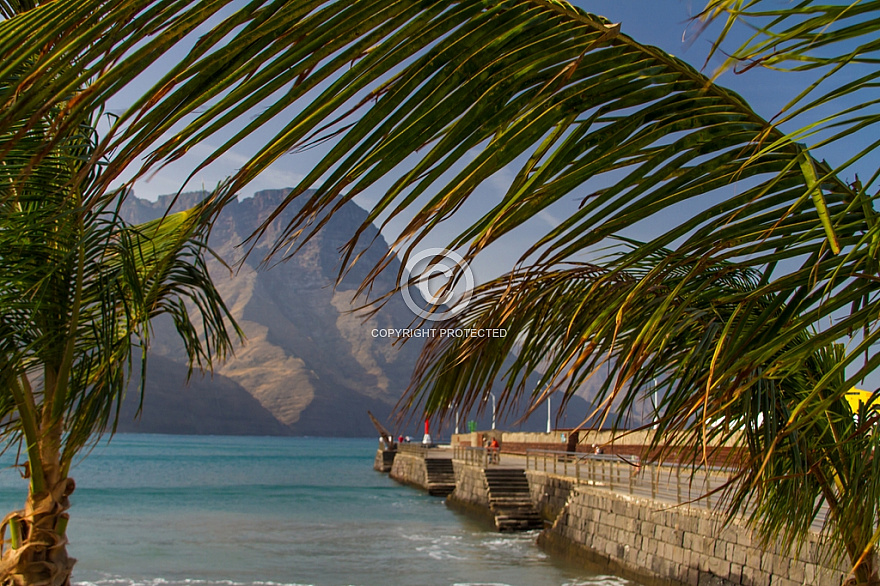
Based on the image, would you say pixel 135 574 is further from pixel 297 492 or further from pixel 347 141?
pixel 297 492

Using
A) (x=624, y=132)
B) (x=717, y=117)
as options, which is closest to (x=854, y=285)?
(x=717, y=117)

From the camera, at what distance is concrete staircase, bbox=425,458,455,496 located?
3475 cm

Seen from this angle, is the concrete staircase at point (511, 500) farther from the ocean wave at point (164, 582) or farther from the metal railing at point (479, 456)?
the ocean wave at point (164, 582)

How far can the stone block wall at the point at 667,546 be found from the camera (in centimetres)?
888

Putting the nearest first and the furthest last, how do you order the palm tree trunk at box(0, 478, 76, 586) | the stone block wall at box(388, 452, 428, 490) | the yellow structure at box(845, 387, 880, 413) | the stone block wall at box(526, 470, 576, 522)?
the yellow structure at box(845, 387, 880, 413)
the palm tree trunk at box(0, 478, 76, 586)
the stone block wall at box(526, 470, 576, 522)
the stone block wall at box(388, 452, 428, 490)

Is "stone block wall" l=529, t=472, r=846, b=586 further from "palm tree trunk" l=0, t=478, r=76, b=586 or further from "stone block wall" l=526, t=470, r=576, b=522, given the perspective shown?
"palm tree trunk" l=0, t=478, r=76, b=586

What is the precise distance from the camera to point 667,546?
40.4 feet

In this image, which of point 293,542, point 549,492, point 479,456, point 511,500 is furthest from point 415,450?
point 549,492

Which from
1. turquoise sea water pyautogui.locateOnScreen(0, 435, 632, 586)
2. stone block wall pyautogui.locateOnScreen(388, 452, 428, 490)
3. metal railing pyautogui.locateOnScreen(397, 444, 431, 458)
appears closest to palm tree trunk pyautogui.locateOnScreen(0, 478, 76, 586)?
turquoise sea water pyautogui.locateOnScreen(0, 435, 632, 586)

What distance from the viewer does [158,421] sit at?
187m

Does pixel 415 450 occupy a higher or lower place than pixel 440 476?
higher

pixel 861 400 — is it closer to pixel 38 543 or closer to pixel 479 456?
pixel 38 543

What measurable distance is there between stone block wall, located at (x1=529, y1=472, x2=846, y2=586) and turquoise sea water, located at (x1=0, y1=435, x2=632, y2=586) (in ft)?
2.11

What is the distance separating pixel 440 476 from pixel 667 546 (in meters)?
24.2
